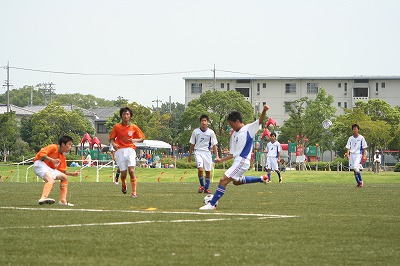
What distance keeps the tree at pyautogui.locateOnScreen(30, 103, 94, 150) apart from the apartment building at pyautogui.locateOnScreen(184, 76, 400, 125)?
113 feet

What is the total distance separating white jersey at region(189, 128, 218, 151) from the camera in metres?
23.2

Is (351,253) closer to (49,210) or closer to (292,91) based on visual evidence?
(49,210)

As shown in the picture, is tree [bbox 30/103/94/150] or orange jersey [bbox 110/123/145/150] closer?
orange jersey [bbox 110/123/145/150]

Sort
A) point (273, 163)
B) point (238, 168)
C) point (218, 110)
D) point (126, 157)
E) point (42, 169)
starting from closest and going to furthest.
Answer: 1. point (238, 168)
2. point (42, 169)
3. point (126, 157)
4. point (273, 163)
5. point (218, 110)

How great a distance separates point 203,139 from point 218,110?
7416cm

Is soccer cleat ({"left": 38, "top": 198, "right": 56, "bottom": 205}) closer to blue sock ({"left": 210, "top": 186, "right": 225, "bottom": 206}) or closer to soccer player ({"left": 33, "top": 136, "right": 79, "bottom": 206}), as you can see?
soccer player ({"left": 33, "top": 136, "right": 79, "bottom": 206})

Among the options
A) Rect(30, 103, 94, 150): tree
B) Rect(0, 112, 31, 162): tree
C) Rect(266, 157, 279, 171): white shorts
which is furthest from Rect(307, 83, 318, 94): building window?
Rect(266, 157, 279, 171): white shorts

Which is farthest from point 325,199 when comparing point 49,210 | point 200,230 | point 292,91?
point 292,91

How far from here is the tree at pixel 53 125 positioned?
3912 inches

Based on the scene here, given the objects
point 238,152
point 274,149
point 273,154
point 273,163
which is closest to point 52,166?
point 238,152

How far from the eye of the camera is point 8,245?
9352mm

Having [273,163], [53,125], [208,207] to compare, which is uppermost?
[53,125]

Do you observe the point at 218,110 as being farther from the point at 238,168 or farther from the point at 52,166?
the point at 238,168

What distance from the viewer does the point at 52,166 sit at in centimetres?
1648
